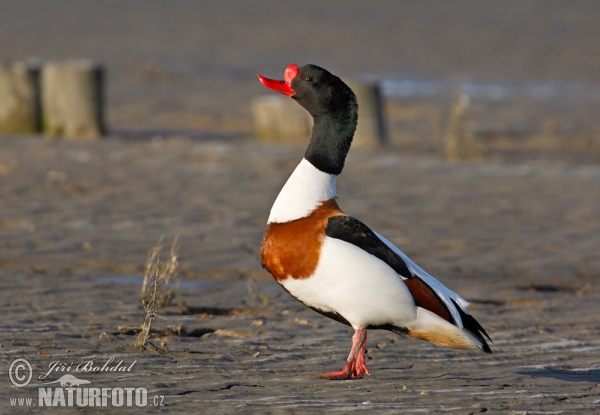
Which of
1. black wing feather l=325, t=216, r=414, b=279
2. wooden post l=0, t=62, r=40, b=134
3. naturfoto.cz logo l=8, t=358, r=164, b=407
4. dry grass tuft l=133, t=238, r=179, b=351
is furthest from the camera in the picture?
wooden post l=0, t=62, r=40, b=134

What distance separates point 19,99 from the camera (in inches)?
590

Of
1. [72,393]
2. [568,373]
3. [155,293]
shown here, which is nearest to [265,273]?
[155,293]

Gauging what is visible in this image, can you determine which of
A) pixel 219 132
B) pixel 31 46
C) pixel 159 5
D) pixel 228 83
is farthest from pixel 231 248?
pixel 159 5

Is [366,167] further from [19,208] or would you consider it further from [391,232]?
[19,208]

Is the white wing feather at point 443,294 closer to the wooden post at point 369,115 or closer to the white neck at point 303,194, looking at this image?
the white neck at point 303,194

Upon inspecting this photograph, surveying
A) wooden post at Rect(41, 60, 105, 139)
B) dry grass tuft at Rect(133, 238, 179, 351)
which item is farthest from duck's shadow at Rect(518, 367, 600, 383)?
wooden post at Rect(41, 60, 105, 139)

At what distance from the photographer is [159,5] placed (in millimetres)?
33344

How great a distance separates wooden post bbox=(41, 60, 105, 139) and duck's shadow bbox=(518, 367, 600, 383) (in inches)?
415

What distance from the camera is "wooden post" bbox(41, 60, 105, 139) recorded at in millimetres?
14961

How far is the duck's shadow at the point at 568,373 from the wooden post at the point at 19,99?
1080cm

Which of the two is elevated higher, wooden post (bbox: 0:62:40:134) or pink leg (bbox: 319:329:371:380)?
wooden post (bbox: 0:62:40:134)

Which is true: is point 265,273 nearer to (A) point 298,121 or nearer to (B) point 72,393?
(B) point 72,393

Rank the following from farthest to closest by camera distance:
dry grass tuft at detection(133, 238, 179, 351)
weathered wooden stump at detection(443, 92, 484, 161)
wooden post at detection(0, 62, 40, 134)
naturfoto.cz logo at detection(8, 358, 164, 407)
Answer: wooden post at detection(0, 62, 40, 134) → weathered wooden stump at detection(443, 92, 484, 161) → dry grass tuft at detection(133, 238, 179, 351) → naturfoto.cz logo at detection(8, 358, 164, 407)

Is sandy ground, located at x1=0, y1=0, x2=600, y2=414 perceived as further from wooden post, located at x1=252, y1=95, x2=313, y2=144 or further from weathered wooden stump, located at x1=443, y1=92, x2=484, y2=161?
wooden post, located at x1=252, y1=95, x2=313, y2=144
